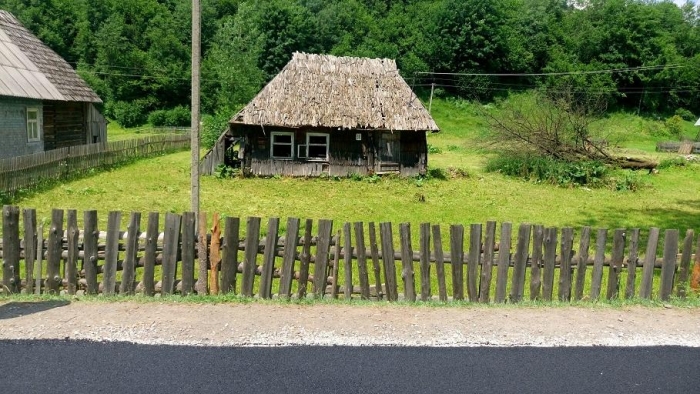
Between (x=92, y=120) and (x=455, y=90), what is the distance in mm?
48139

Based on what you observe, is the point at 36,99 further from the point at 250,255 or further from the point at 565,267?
the point at 565,267

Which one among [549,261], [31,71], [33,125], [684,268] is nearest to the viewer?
[549,261]

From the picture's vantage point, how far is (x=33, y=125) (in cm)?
2392

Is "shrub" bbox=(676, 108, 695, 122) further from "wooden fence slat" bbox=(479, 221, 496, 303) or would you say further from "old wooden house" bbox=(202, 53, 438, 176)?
"wooden fence slat" bbox=(479, 221, 496, 303)

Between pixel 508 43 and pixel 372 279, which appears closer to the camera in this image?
pixel 372 279

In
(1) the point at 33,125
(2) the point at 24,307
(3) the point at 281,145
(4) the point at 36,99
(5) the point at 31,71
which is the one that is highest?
(5) the point at 31,71

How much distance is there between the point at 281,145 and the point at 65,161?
8.59 m

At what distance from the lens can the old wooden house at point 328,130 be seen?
2481cm

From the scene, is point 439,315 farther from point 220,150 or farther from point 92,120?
point 92,120

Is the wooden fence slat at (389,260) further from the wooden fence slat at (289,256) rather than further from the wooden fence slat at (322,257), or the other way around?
the wooden fence slat at (289,256)

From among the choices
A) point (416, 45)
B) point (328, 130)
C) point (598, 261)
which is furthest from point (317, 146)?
point (416, 45)

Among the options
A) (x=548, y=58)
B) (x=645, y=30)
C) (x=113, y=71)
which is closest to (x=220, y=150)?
(x=113, y=71)

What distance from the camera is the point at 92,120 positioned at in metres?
29.5

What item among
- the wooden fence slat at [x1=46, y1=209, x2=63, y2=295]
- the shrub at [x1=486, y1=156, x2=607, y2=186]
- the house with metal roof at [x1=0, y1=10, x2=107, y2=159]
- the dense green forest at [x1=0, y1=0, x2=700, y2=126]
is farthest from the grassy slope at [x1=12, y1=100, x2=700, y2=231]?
the dense green forest at [x1=0, y1=0, x2=700, y2=126]
